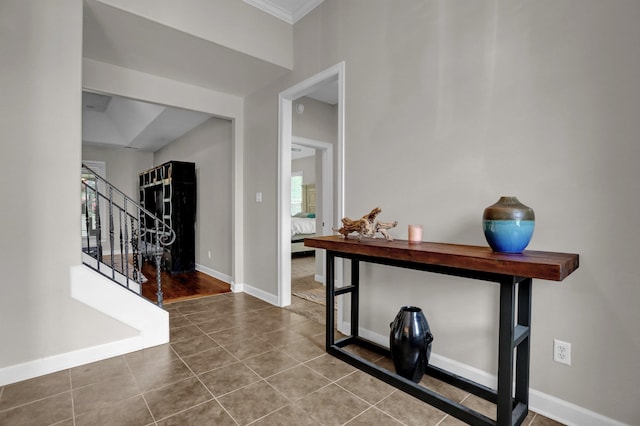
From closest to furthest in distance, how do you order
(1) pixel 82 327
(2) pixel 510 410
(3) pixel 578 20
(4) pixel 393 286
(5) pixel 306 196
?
(2) pixel 510 410 < (3) pixel 578 20 < (1) pixel 82 327 < (4) pixel 393 286 < (5) pixel 306 196

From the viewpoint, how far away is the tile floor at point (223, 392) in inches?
64.7

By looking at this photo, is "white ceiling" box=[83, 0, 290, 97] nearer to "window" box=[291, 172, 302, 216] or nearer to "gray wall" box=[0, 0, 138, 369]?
"gray wall" box=[0, 0, 138, 369]

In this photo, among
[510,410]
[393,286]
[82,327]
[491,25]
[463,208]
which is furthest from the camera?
[393,286]

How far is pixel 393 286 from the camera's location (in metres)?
2.38

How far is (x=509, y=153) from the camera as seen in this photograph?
1777mm

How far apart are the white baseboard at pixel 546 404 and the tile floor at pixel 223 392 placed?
0.18 ft

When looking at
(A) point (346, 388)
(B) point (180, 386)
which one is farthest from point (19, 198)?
(A) point (346, 388)

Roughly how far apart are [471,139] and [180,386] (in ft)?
7.59

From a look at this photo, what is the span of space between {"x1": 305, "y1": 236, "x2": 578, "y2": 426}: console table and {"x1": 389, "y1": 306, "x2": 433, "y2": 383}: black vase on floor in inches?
3.4

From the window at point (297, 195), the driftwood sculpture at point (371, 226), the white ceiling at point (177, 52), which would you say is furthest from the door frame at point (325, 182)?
the window at point (297, 195)

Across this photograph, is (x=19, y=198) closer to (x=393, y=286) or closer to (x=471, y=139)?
(x=393, y=286)

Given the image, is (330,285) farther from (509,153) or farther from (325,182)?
(325,182)

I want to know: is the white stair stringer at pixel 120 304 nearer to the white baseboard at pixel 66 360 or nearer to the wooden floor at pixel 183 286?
the white baseboard at pixel 66 360

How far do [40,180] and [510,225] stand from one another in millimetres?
2770
